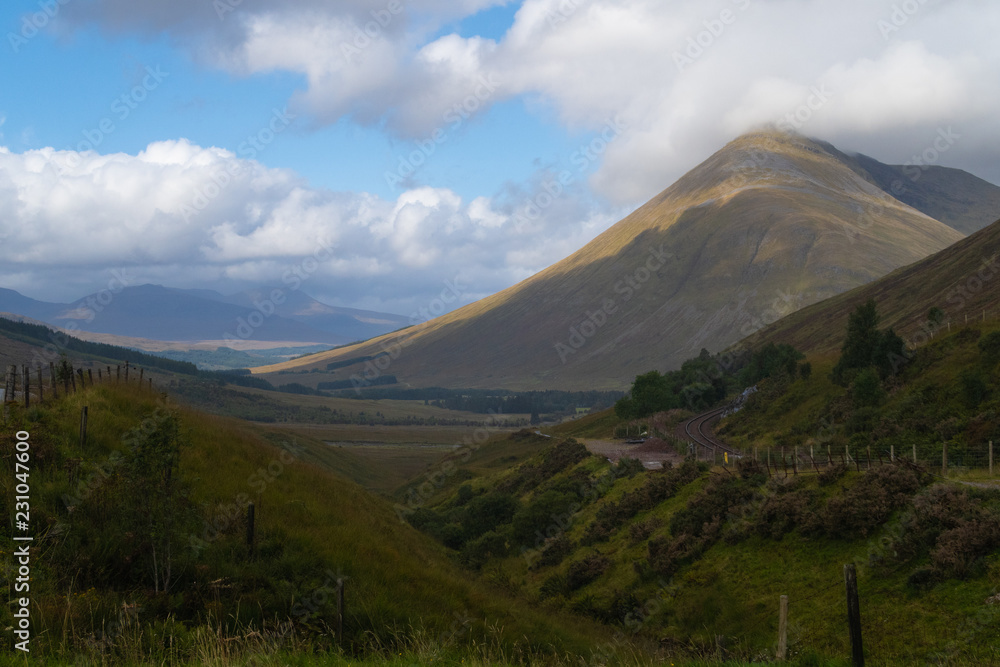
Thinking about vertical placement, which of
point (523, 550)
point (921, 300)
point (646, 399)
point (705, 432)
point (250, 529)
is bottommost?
point (523, 550)

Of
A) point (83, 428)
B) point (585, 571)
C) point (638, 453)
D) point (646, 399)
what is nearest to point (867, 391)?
point (638, 453)

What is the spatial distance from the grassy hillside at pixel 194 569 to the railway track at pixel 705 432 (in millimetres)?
42468

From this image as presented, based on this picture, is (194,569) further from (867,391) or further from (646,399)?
(646,399)

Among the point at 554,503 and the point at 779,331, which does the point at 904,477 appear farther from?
the point at 779,331

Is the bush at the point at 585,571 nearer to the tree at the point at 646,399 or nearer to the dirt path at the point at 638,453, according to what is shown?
the dirt path at the point at 638,453

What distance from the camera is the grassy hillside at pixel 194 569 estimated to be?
10.9 meters

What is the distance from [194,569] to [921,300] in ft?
363

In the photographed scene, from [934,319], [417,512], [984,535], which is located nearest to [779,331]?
[934,319]

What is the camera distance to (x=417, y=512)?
57594 millimetres

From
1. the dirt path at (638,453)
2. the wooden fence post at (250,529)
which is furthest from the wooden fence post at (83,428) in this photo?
the dirt path at (638,453)

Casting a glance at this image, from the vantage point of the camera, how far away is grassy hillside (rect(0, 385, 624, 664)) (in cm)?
1095

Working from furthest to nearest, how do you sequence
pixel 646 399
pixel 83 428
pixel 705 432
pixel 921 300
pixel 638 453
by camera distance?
1. pixel 921 300
2. pixel 646 399
3. pixel 705 432
4. pixel 638 453
5. pixel 83 428

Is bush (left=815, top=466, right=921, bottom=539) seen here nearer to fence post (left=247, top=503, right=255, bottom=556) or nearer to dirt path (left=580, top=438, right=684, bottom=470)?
fence post (left=247, top=503, right=255, bottom=556)

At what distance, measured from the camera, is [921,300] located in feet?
323
